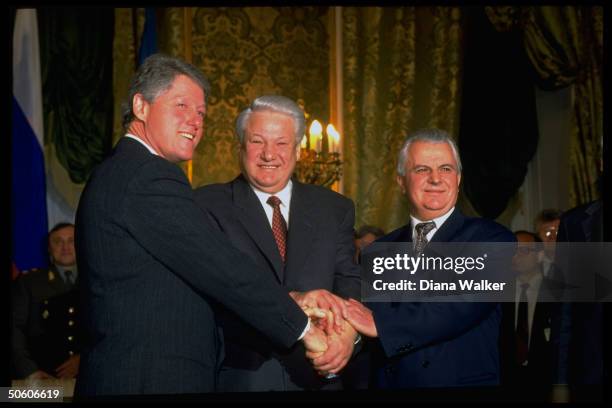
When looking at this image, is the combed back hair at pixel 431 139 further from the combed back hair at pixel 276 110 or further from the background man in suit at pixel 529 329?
the background man in suit at pixel 529 329

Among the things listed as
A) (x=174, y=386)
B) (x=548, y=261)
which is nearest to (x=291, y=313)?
(x=174, y=386)

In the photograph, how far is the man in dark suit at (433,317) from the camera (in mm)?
2344

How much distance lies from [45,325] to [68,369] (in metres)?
0.28

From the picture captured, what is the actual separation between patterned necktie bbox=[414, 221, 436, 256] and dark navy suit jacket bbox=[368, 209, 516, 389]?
197 mm

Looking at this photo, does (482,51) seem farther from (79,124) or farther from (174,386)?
(174,386)

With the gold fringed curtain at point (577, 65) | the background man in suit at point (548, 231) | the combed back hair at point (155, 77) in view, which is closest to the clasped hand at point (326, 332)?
the combed back hair at point (155, 77)

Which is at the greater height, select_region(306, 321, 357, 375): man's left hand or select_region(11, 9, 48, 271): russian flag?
select_region(11, 9, 48, 271): russian flag

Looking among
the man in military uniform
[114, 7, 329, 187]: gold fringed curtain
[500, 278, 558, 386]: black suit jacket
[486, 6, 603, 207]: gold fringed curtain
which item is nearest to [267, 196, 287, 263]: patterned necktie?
[500, 278, 558, 386]: black suit jacket

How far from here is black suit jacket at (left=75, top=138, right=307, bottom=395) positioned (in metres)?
2.08

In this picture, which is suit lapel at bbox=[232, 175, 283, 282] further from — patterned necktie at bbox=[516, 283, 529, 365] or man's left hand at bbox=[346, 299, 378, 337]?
patterned necktie at bbox=[516, 283, 529, 365]

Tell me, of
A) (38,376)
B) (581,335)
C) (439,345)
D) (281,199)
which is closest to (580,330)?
(581,335)

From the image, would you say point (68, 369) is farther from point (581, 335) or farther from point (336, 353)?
point (581, 335)

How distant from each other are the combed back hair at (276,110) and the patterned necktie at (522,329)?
5.97ft

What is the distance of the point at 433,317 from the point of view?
7.75ft
